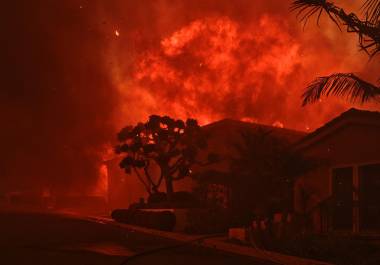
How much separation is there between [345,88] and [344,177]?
26.0 feet

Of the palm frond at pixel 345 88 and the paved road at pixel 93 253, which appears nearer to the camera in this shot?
the palm frond at pixel 345 88

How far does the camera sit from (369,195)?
18.2 metres

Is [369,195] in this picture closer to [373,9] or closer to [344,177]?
[344,177]

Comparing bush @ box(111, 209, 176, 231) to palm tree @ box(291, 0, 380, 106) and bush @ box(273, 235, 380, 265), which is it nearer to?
bush @ box(273, 235, 380, 265)

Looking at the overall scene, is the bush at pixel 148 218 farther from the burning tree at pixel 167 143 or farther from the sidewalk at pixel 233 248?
the burning tree at pixel 167 143

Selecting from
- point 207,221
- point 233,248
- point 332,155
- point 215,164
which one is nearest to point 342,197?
point 332,155

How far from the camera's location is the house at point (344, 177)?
1773cm

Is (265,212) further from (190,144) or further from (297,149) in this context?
(190,144)

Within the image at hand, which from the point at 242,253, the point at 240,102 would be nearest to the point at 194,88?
the point at 240,102

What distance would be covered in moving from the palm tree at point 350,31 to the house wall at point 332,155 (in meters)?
5.72

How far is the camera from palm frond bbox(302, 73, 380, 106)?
1183 centimetres

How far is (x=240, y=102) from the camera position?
132 ft

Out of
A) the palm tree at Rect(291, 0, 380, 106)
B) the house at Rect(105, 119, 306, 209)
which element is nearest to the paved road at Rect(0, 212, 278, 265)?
the palm tree at Rect(291, 0, 380, 106)

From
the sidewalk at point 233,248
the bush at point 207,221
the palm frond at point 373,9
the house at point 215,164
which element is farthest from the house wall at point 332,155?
the palm frond at point 373,9
